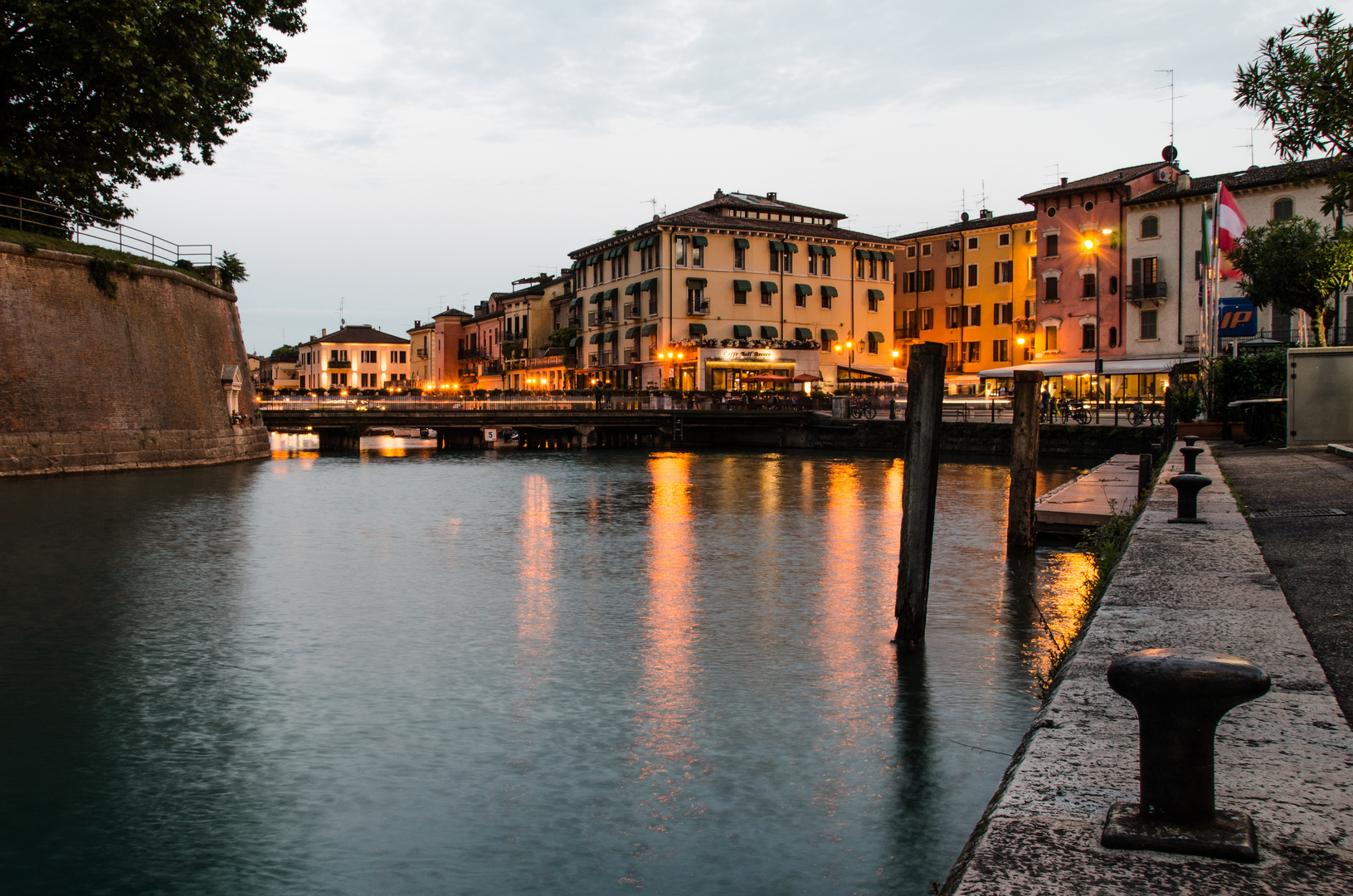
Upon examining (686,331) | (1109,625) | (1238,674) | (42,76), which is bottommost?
(1109,625)

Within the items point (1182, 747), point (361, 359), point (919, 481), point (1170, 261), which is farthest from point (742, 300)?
point (361, 359)

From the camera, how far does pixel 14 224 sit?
1310 inches

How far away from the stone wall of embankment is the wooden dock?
26.5 m

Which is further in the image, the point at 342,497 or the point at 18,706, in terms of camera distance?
the point at 342,497

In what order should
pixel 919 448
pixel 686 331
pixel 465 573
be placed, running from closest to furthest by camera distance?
pixel 919 448, pixel 465 573, pixel 686 331

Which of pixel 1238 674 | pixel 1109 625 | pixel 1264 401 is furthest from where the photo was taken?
pixel 1264 401

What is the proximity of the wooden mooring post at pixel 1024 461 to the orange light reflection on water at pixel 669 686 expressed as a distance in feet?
17.9

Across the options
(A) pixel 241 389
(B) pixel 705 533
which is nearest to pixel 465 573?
(B) pixel 705 533

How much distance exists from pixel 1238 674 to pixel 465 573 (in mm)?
14865

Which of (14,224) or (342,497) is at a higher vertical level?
(14,224)

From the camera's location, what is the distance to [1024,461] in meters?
17.9

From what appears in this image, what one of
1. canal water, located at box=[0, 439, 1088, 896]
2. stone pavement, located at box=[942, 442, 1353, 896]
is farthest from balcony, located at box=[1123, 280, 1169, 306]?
stone pavement, located at box=[942, 442, 1353, 896]

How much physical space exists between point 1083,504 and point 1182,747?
16613mm

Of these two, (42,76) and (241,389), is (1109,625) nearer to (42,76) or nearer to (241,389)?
(42,76)
